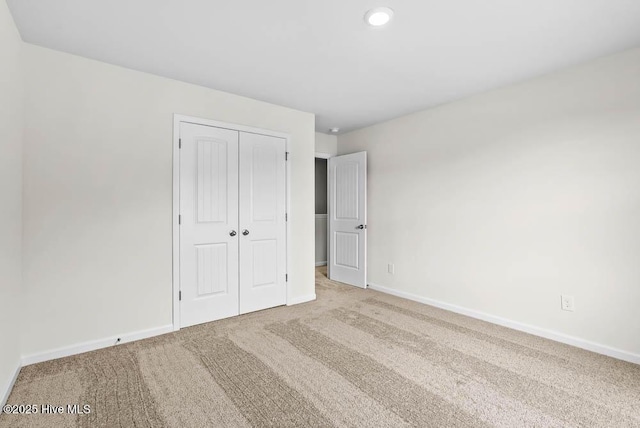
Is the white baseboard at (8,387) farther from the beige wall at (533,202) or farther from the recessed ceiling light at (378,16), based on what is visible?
the beige wall at (533,202)

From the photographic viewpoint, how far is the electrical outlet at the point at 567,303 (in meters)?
2.67

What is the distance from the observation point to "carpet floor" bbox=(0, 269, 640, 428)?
1725mm

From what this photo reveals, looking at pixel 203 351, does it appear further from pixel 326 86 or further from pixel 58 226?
pixel 326 86

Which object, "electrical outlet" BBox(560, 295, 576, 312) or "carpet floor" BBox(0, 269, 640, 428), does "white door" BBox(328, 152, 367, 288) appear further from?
"electrical outlet" BBox(560, 295, 576, 312)

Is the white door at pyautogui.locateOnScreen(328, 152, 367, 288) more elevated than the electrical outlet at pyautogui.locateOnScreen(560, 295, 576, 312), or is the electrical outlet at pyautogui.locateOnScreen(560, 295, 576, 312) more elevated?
the white door at pyautogui.locateOnScreen(328, 152, 367, 288)

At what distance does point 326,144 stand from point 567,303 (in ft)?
Result: 11.9

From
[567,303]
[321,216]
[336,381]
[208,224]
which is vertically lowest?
[336,381]

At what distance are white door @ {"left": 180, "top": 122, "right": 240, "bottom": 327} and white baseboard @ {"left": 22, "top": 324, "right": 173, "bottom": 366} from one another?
25cm

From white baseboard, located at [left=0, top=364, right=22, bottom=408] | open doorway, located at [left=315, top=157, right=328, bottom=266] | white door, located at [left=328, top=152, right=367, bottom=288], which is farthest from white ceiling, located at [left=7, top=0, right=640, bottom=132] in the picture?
open doorway, located at [left=315, top=157, right=328, bottom=266]

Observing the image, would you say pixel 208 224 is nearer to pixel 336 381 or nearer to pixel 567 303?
pixel 336 381

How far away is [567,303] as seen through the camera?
2699 mm

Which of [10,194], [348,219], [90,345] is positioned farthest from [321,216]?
[10,194]

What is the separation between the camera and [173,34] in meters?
2.18

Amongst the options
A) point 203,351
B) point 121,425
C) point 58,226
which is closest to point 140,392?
point 121,425
